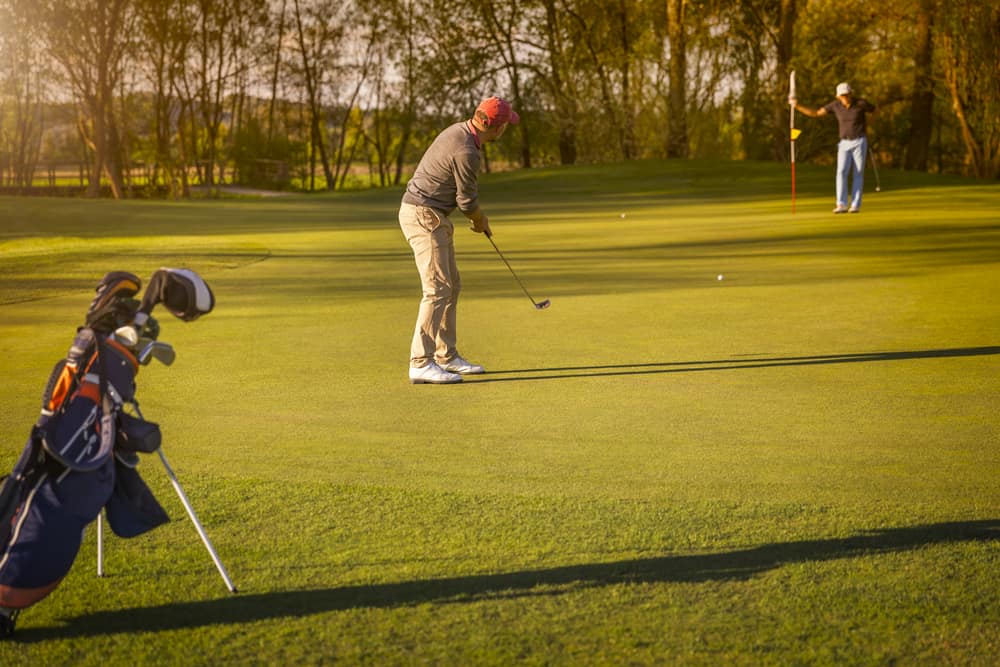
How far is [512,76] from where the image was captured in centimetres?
5362

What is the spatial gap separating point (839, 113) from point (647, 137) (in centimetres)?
2773

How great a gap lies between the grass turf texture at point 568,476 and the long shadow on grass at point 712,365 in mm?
47

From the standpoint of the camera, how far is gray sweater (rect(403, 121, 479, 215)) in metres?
8.12

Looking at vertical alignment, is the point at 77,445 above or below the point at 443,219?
below

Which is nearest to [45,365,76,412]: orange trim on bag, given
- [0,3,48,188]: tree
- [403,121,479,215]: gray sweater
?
[403,121,479,215]: gray sweater

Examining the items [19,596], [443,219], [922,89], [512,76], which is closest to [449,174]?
[443,219]

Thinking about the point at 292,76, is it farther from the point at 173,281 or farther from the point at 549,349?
the point at 173,281

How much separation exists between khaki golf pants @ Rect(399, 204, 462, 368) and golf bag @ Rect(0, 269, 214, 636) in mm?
4433

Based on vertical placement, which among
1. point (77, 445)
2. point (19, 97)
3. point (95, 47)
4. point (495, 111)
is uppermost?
point (95, 47)

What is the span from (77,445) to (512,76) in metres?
51.3

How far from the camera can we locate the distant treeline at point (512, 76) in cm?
4516

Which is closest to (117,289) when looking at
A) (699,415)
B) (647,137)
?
(699,415)

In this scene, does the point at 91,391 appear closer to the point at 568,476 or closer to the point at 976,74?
the point at 568,476

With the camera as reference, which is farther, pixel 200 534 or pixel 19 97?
pixel 19 97
